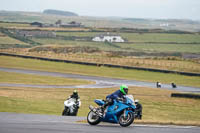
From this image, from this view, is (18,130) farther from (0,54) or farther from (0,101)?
(0,54)

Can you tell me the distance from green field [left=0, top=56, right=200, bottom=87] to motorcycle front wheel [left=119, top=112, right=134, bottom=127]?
38277 mm

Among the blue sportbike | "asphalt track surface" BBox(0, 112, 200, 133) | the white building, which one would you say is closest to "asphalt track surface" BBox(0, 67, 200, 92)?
the blue sportbike

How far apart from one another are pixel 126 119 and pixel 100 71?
151ft

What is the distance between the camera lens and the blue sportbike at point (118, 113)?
571 inches

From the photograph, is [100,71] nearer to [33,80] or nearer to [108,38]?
[33,80]

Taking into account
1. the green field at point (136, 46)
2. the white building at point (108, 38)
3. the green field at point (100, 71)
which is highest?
the green field at point (100, 71)

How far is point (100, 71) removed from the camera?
60.7 m

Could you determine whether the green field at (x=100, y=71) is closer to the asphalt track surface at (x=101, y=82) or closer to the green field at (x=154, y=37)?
the asphalt track surface at (x=101, y=82)

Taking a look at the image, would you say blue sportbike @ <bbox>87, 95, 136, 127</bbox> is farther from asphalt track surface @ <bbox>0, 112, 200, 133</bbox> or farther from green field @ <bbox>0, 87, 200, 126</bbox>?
green field @ <bbox>0, 87, 200, 126</bbox>

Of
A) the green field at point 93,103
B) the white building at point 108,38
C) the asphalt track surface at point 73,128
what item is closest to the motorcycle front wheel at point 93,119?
the asphalt track surface at point 73,128

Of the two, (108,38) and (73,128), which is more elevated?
(73,128)

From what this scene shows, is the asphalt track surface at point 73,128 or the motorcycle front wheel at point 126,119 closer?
the asphalt track surface at point 73,128

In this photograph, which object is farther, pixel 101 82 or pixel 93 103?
pixel 101 82

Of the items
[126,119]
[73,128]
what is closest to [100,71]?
[126,119]
